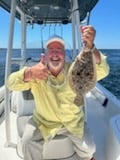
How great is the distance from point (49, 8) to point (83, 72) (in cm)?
157

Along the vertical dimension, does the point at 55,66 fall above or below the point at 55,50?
below

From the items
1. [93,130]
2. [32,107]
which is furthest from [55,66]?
[93,130]

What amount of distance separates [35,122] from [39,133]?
0.30ft

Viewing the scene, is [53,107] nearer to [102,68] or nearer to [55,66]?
[55,66]

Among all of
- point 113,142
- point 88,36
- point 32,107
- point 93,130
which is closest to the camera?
point 88,36

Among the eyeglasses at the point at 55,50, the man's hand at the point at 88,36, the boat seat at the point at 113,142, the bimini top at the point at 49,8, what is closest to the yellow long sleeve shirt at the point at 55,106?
the eyeglasses at the point at 55,50

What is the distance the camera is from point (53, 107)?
6.73ft

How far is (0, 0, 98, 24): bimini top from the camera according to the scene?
9.06 ft

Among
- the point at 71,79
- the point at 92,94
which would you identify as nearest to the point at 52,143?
the point at 71,79

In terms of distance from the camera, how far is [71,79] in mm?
1710

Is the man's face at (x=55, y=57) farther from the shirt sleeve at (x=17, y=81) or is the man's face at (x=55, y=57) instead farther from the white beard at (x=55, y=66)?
the shirt sleeve at (x=17, y=81)

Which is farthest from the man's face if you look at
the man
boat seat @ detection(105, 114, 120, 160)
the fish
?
boat seat @ detection(105, 114, 120, 160)

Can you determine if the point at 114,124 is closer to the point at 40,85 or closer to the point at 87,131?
the point at 87,131

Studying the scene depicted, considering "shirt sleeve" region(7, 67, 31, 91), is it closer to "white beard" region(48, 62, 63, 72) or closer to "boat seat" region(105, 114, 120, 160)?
"white beard" region(48, 62, 63, 72)
